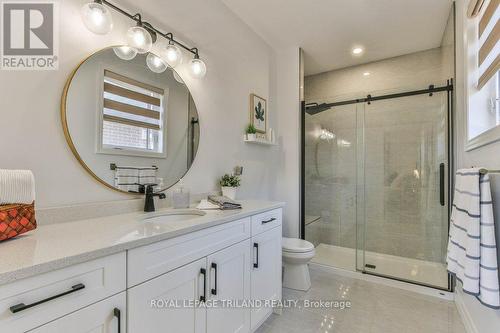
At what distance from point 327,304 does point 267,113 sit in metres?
1.99

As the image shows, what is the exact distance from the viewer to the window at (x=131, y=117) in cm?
137

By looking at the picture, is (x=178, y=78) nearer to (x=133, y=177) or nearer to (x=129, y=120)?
(x=129, y=120)

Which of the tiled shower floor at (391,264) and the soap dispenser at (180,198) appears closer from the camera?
the soap dispenser at (180,198)

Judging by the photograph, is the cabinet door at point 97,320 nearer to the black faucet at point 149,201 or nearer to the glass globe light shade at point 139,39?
the black faucet at point 149,201

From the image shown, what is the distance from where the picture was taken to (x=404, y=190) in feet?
9.77

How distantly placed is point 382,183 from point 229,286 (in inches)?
98.0

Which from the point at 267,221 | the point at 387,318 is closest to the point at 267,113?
the point at 267,221

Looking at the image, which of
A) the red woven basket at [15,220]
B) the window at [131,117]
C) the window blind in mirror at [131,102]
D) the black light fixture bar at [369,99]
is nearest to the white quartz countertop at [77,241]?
the red woven basket at [15,220]

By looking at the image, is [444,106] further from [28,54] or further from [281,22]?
[28,54]

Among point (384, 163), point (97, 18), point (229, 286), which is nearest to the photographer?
point (97, 18)

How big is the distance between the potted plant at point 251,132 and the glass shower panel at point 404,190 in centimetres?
156

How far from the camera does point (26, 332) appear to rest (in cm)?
65

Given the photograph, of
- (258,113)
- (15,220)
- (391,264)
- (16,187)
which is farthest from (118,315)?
(391,264)

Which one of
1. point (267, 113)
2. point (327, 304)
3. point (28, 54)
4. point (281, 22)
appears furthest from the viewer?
point (267, 113)
